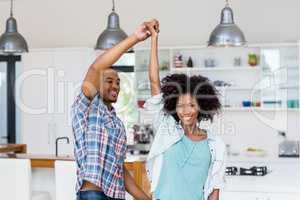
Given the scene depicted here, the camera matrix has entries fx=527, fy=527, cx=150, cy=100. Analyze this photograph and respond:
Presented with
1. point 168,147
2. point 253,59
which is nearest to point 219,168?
point 168,147

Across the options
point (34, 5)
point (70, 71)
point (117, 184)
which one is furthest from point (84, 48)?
point (117, 184)

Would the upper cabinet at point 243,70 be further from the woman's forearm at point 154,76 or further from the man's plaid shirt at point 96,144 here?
the man's plaid shirt at point 96,144

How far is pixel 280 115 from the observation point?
Answer: 733 cm

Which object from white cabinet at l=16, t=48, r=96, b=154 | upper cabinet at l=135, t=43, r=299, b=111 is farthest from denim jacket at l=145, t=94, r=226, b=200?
white cabinet at l=16, t=48, r=96, b=154

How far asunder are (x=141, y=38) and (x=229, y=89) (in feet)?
17.0

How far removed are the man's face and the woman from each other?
0.59 ft

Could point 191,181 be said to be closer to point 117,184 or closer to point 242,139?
point 117,184

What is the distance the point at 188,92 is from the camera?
237cm

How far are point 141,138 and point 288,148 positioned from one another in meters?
2.05

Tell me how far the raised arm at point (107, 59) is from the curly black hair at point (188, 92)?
258mm

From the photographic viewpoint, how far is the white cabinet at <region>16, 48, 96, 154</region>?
25.8 feet

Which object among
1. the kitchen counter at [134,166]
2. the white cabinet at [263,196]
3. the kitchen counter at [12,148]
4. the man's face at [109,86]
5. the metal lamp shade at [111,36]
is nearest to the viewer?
the man's face at [109,86]

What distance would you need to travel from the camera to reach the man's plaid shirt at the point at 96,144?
2.40m

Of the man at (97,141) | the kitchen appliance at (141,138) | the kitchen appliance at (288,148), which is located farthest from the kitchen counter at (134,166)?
the kitchen appliance at (288,148)
